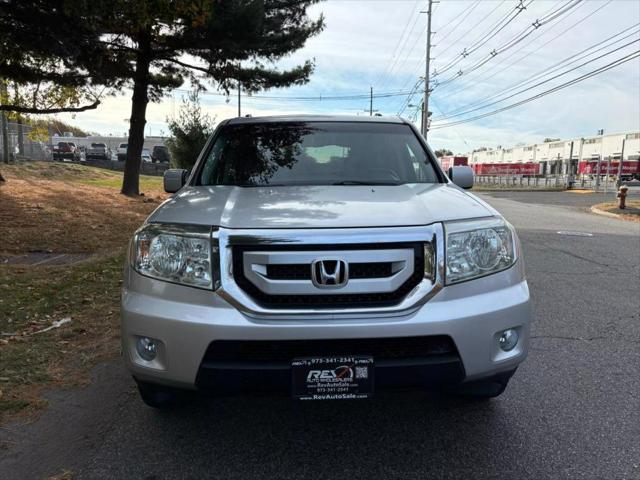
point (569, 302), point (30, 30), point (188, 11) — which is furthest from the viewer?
point (30, 30)

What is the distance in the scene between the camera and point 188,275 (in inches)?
98.0

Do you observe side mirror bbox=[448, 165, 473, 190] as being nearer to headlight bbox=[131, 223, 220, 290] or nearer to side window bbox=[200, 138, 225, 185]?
side window bbox=[200, 138, 225, 185]

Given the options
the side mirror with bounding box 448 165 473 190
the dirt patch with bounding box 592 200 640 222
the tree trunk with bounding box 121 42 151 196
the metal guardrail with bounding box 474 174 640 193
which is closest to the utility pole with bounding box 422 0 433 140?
the metal guardrail with bounding box 474 174 640 193

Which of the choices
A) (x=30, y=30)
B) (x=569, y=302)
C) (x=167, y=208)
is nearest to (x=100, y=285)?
(x=167, y=208)

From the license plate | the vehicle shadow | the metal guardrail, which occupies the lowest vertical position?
the metal guardrail

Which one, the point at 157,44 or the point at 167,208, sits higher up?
the point at 157,44

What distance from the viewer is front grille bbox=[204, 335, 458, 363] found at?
7.70ft

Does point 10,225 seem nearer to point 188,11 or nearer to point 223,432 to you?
point 188,11

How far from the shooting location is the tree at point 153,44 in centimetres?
861

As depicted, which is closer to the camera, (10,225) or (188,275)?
(188,275)

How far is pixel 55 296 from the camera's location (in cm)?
554

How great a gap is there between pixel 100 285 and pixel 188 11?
4.38m

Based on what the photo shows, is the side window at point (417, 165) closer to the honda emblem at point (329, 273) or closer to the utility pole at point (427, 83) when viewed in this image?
the honda emblem at point (329, 273)

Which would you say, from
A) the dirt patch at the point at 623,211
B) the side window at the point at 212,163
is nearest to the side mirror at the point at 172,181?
the side window at the point at 212,163
